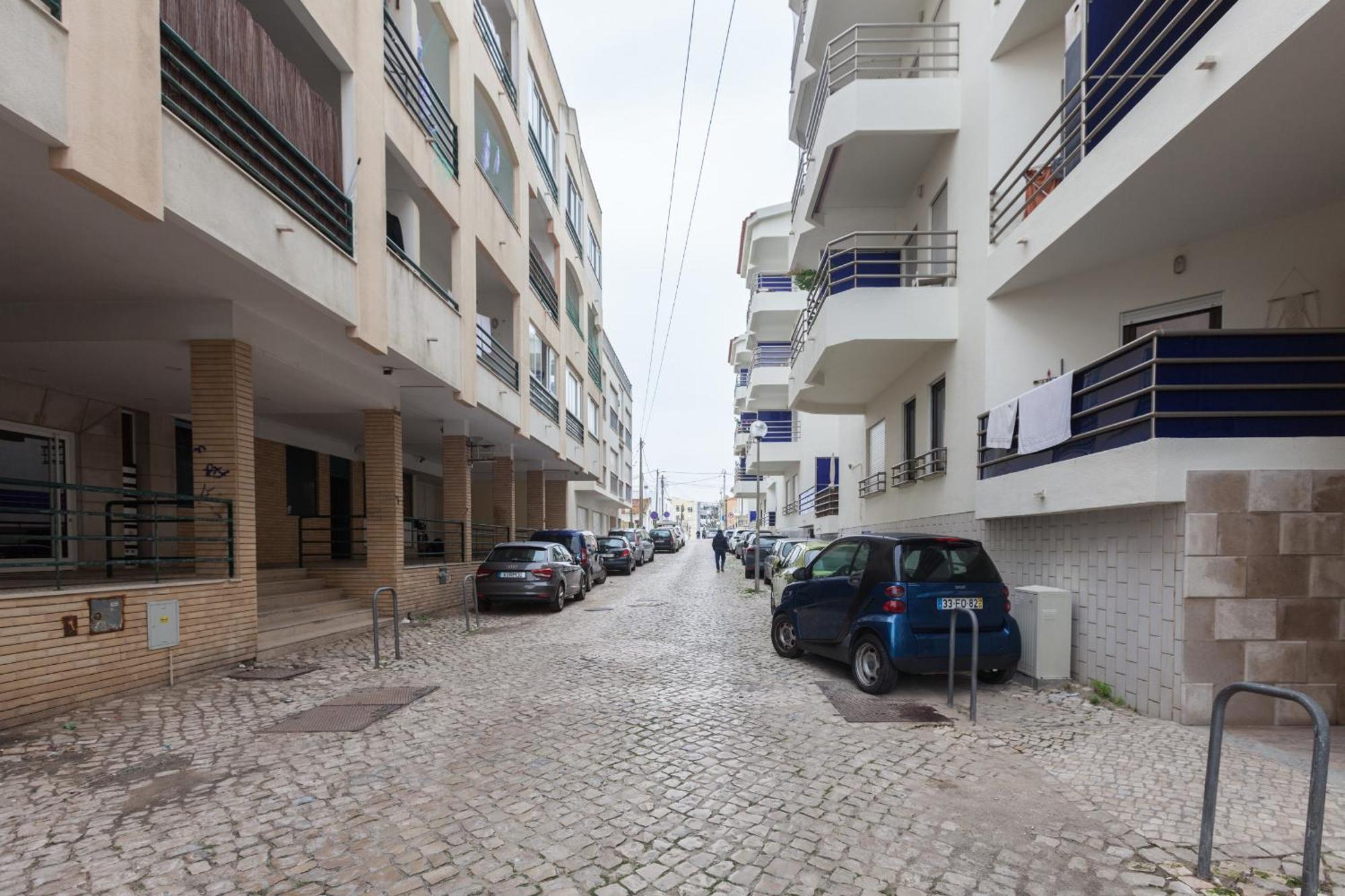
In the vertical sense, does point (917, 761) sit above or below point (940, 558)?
below

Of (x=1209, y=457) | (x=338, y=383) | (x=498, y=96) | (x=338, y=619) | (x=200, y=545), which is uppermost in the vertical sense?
(x=498, y=96)

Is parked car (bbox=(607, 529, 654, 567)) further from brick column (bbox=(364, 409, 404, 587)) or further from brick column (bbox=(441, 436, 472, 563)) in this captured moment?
brick column (bbox=(364, 409, 404, 587))

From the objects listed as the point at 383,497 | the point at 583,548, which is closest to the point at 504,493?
the point at 583,548

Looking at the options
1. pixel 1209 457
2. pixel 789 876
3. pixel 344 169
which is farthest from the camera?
pixel 344 169

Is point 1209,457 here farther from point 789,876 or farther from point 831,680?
point 789,876

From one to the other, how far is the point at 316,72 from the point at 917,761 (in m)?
11.6

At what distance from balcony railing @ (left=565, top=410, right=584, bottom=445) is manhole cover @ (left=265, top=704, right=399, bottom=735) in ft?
60.7

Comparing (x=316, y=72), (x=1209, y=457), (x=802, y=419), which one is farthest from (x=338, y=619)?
(x=802, y=419)

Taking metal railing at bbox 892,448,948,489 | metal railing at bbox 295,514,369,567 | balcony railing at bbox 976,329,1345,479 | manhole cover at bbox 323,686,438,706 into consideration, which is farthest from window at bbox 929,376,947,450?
metal railing at bbox 295,514,369,567

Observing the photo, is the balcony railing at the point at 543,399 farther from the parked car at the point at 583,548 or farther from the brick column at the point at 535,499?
the brick column at the point at 535,499

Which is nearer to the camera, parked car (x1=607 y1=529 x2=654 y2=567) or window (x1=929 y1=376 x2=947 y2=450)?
window (x1=929 y1=376 x2=947 y2=450)

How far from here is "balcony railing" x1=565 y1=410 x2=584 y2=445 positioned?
2526 cm

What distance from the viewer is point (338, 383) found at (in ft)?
37.7

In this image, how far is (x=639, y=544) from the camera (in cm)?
3139
